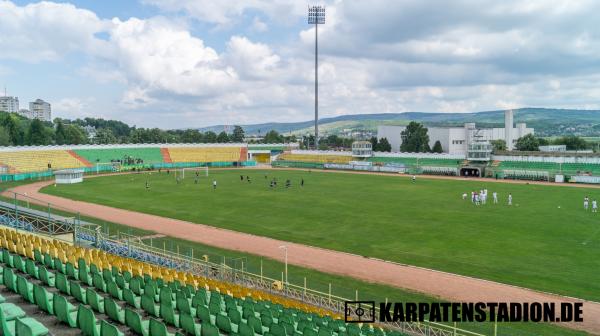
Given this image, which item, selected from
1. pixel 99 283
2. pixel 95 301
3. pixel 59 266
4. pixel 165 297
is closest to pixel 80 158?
pixel 59 266

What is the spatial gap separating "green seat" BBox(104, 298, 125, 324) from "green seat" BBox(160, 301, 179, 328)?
3.20ft

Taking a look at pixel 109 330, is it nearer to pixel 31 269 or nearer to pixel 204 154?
pixel 31 269

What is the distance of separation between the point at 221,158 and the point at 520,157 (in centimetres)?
6451

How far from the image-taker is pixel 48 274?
14398 mm

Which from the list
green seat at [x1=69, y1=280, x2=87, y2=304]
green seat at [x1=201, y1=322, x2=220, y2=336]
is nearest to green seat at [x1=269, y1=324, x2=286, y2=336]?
green seat at [x1=201, y1=322, x2=220, y2=336]

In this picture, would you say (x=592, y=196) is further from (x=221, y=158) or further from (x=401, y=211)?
(x=221, y=158)

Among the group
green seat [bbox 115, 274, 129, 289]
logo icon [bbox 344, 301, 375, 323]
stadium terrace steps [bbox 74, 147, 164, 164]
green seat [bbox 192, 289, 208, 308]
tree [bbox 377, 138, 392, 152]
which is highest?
tree [bbox 377, 138, 392, 152]

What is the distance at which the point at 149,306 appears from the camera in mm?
12578

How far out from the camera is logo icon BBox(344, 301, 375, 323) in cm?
1725

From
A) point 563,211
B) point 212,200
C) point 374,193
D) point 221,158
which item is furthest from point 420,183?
point 221,158

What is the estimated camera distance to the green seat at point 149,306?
1251 centimetres

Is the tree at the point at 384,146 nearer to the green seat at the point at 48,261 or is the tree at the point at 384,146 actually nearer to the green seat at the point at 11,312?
the green seat at the point at 48,261

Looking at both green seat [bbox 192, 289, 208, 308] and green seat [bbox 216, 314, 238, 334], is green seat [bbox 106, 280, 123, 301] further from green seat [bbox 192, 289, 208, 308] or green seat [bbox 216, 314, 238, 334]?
green seat [bbox 216, 314, 238, 334]

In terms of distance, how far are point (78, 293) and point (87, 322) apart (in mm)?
3359
